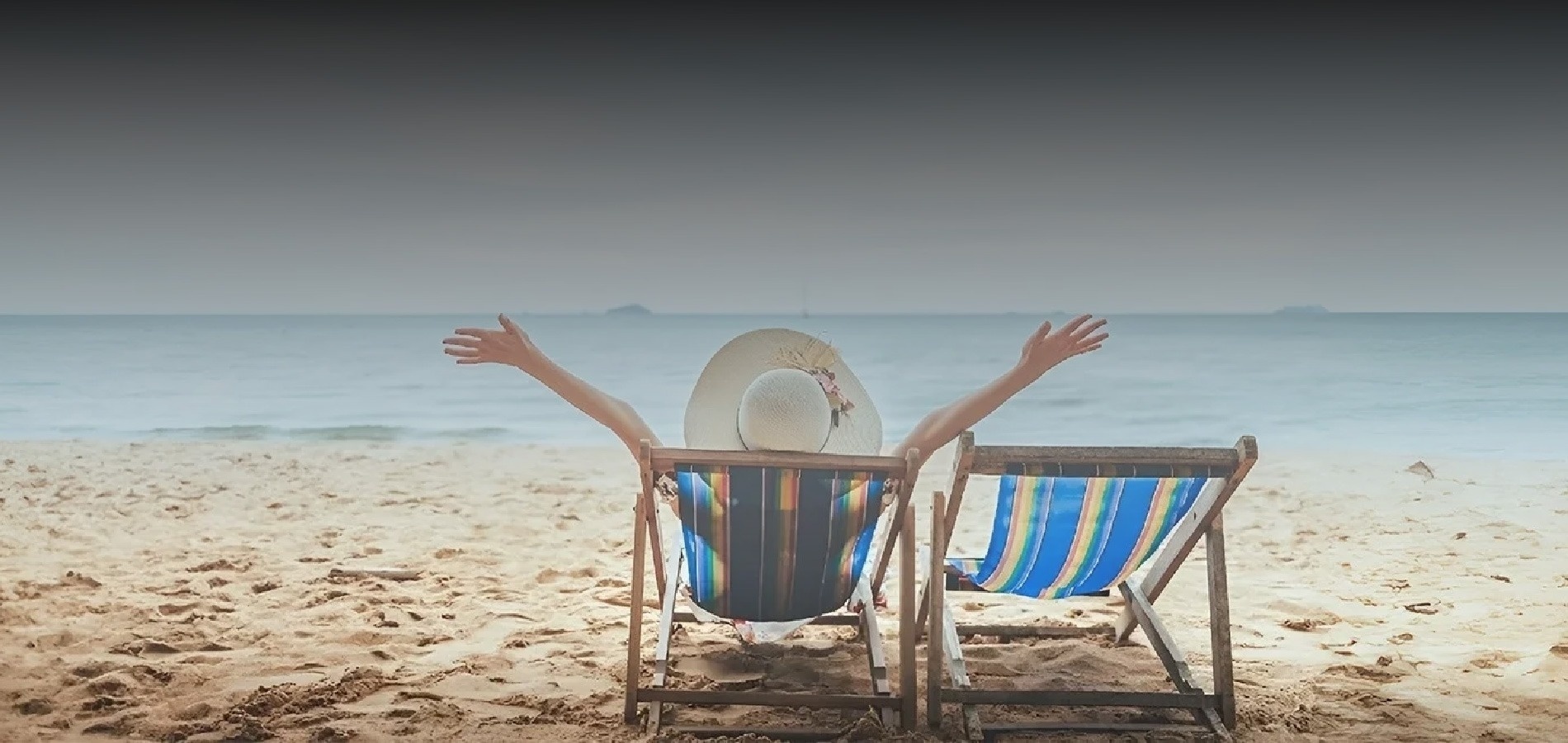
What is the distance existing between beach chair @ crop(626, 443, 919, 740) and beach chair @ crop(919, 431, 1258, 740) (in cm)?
11

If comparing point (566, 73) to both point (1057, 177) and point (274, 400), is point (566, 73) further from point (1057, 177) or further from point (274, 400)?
point (1057, 177)

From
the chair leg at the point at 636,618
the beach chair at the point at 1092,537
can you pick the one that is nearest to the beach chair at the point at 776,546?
the chair leg at the point at 636,618

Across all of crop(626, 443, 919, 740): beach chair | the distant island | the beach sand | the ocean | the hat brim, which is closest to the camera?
crop(626, 443, 919, 740): beach chair

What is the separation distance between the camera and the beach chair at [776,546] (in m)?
2.55

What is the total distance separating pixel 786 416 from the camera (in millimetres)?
2771

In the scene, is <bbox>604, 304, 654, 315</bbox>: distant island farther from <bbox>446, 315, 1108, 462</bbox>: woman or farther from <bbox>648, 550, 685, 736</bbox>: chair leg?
<bbox>648, 550, 685, 736</bbox>: chair leg

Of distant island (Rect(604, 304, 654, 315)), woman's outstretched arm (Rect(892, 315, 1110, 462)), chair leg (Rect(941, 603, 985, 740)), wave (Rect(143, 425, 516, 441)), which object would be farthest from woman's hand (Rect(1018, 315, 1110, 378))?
distant island (Rect(604, 304, 654, 315))

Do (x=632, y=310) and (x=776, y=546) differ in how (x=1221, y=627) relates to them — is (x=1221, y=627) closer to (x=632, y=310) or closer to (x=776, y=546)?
(x=776, y=546)

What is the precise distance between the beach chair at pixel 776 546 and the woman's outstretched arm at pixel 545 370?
249 millimetres

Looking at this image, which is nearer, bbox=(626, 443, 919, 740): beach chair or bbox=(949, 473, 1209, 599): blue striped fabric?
bbox=(626, 443, 919, 740): beach chair

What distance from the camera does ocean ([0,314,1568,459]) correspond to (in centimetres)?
1280

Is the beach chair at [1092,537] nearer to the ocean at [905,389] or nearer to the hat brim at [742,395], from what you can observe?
the hat brim at [742,395]

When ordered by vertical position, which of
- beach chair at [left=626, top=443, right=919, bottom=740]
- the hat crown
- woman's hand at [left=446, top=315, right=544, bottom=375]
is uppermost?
woman's hand at [left=446, top=315, right=544, bottom=375]

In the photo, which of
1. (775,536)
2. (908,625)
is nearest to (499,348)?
(775,536)
